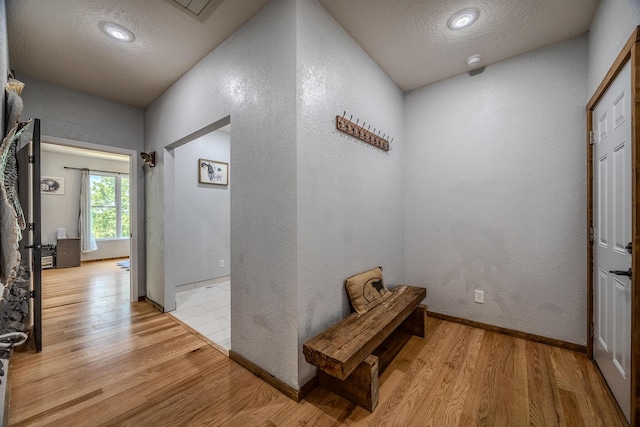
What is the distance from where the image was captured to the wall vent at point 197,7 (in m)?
1.80

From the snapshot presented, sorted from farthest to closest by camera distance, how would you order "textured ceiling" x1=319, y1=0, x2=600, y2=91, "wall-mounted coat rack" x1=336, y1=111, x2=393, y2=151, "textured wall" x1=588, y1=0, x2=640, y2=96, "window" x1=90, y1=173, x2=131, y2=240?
"window" x1=90, y1=173, x2=131, y2=240 → "wall-mounted coat rack" x1=336, y1=111, x2=393, y2=151 → "textured ceiling" x1=319, y1=0, x2=600, y2=91 → "textured wall" x1=588, y1=0, x2=640, y2=96

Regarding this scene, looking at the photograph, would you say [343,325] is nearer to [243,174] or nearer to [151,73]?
[243,174]

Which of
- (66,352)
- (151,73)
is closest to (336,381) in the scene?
(66,352)

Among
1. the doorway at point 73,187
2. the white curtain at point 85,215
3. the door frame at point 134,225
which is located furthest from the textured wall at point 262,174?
the white curtain at point 85,215

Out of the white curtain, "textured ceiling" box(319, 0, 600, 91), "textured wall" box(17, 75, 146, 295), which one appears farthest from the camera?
the white curtain

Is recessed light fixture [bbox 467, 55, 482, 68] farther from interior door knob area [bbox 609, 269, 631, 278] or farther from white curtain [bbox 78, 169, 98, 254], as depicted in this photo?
white curtain [bbox 78, 169, 98, 254]

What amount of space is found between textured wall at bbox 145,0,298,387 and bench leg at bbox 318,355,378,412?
0.35m

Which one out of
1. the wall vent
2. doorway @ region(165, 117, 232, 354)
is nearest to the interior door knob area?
the wall vent

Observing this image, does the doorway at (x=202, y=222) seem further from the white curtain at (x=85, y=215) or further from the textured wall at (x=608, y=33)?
the white curtain at (x=85, y=215)

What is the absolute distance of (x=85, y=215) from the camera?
20.7 feet

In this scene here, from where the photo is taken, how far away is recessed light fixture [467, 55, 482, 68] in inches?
95.6

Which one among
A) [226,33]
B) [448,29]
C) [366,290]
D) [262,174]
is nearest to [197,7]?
[226,33]

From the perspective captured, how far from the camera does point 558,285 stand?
2238 mm

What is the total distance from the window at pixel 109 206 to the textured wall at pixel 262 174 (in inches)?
248
